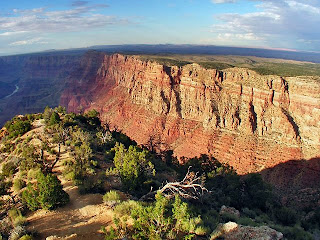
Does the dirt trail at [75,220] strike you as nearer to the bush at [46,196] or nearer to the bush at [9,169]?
the bush at [46,196]

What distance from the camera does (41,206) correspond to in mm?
15523

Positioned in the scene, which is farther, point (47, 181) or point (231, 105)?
point (231, 105)

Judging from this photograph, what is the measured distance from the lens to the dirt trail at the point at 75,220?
42.8ft

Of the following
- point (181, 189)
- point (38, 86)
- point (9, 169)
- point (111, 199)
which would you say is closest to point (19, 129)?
point (9, 169)

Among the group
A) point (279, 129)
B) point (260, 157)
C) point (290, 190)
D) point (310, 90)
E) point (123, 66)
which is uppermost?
point (123, 66)

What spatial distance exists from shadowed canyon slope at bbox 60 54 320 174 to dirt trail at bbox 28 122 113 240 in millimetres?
33394

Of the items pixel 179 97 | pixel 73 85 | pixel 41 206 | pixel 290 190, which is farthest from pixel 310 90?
pixel 73 85

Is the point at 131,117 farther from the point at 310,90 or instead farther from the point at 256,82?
the point at 310,90

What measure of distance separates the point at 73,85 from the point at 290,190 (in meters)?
113

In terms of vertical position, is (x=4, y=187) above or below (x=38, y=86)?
below

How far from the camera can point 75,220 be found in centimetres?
1452

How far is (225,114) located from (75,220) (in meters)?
45.1

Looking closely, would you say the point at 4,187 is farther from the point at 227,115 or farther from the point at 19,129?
the point at 227,115

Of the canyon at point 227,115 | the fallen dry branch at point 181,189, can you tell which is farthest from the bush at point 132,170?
the canyon at point 227,115
